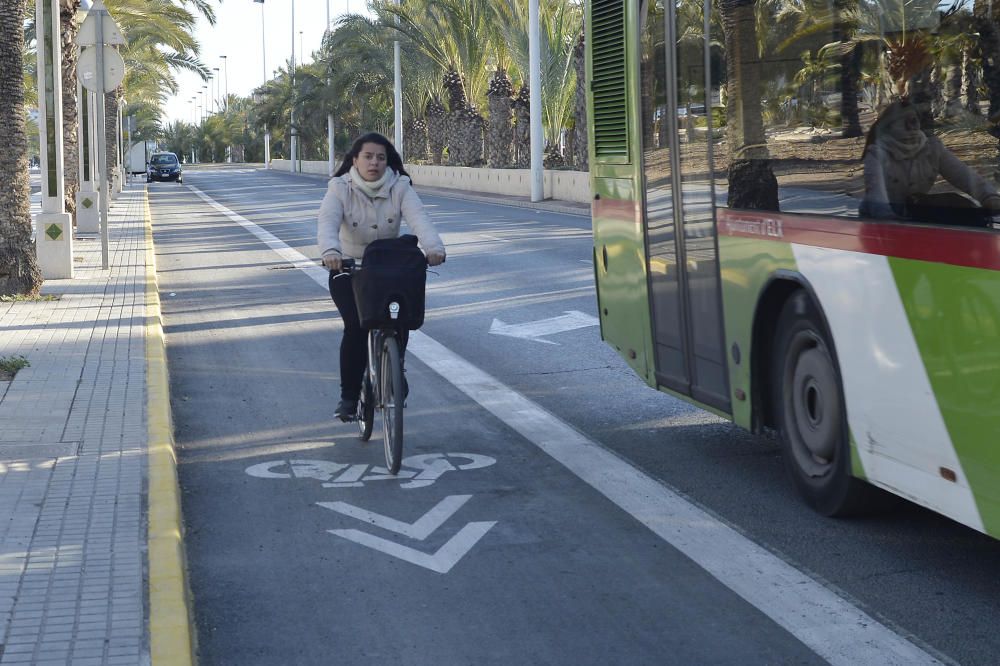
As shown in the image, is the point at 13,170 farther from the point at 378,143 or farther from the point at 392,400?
the point at 392,400

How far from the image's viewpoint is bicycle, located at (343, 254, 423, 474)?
23.5 ft

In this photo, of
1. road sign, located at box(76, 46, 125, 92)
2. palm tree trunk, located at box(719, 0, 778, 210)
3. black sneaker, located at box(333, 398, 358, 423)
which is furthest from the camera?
road sign, located at box(76, 46, 125, 92)

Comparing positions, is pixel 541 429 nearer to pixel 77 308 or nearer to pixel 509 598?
pixel 509 598

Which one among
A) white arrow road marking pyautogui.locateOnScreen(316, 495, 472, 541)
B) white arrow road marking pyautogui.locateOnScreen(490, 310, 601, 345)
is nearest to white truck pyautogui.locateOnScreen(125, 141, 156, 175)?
white arrow road marking pyautogui.locateOnScreen(490, 310, 601, 345)

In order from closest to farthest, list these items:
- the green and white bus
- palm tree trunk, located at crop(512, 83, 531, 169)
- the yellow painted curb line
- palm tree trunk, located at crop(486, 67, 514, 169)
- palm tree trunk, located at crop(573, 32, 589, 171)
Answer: the yellow painted curb line
the green and white bus
palm tree trunk, located at crop(573, 32, 589, 171)
palm tree trunk, located at crop(486, 67, 514, 169)
palm tree trunk, located at crop(512, 83, 531, 169)

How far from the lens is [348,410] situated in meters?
8.13

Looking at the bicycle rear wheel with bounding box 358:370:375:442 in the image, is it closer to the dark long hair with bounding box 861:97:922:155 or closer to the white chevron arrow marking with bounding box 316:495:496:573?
the white chevron arrow marking with bounding box 316:495:496:573

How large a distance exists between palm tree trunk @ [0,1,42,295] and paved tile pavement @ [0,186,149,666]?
1.91m

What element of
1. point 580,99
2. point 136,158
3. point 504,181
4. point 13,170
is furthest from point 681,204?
point 136,158

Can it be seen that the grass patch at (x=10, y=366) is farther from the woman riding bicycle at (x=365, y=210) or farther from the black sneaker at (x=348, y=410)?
the woman riding bicycle at (x=365, y=210)

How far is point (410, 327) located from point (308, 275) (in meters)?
12.0

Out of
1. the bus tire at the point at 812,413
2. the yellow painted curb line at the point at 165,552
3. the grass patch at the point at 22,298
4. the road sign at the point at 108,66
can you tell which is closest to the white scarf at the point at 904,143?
the bus tire at the point at 812,413

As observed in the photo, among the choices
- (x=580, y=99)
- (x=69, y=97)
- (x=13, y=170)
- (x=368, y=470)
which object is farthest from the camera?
(x=580, y=99)

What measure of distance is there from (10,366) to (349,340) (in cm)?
345
